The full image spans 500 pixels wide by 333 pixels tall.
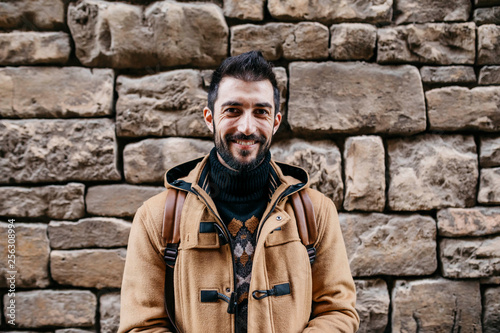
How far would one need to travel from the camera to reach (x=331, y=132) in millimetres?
2166

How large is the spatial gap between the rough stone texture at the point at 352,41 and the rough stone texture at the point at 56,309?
232 cm

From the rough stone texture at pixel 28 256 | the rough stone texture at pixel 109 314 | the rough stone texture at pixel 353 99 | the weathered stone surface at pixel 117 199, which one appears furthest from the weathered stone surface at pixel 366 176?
the rough stone texture at pixel 28 256

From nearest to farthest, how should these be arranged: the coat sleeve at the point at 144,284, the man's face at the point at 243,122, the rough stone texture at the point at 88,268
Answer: the coat sleeve at the point at 144,284
the man's face at the point at 243,122
the rough stone texture at the point at 88,268

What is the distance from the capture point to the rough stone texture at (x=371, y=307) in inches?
83.7

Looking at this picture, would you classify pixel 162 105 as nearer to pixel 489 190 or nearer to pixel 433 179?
pixel 433 179

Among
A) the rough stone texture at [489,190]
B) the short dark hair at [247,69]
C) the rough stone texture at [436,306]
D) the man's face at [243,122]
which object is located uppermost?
the short dark hair at [247,69]

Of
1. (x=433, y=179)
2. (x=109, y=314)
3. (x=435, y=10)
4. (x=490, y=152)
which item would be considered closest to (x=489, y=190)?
(x=490, y=152)

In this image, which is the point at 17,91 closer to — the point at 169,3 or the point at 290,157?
the point at 169,3

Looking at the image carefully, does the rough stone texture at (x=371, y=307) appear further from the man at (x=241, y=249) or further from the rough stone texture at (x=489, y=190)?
the rough stone texture at (x=489, y=190)

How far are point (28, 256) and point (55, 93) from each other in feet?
3.57

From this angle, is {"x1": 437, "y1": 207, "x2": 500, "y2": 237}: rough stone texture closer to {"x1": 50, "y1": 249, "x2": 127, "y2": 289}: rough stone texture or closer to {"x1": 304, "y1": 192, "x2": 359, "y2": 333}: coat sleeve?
{"x1": 304, "y1": 192, "x2": 359, "y2": 333}: coat sleeve

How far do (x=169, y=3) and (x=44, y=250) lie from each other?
182 cm

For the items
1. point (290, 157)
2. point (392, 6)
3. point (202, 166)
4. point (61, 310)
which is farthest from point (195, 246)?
point (392, 6)

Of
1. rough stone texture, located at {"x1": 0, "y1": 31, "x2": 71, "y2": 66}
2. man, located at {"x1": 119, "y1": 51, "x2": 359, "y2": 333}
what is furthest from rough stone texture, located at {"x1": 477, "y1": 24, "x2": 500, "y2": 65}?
rough stone texture, located at {"x1": 0, "y1": 31, "x2": 71, "y2": 66}
